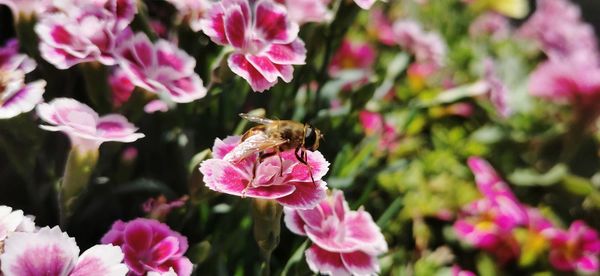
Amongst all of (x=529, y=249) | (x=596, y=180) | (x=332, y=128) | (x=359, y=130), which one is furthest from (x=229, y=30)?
(x=596, y=180)

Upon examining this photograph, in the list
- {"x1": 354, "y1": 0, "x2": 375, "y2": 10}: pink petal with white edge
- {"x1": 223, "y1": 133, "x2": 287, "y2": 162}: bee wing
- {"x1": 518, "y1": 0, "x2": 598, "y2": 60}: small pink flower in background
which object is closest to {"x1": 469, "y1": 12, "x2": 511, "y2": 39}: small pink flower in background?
{"x1": 518, "y1": 0, "x2": 598, "y2": 60}: small pink flower in background

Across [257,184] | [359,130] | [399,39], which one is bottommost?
[359,130]

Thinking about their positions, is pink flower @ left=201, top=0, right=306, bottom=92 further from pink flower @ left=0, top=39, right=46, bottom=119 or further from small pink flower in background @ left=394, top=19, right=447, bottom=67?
small pink flower in background @ left=394, top=19, right=447, bottom=67

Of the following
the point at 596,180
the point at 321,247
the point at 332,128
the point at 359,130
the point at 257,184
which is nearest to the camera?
the point at 257,184

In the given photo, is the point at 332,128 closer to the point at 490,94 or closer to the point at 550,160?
the point at 490,94

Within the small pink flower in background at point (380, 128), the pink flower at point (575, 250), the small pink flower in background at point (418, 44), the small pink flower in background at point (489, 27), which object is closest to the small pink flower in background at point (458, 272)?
the pink flower at point (575, 250)

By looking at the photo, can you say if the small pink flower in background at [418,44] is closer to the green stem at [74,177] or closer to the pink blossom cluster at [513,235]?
the pink blossom cluster at [513,235]

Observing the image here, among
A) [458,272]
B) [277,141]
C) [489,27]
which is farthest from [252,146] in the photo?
[489,27]
